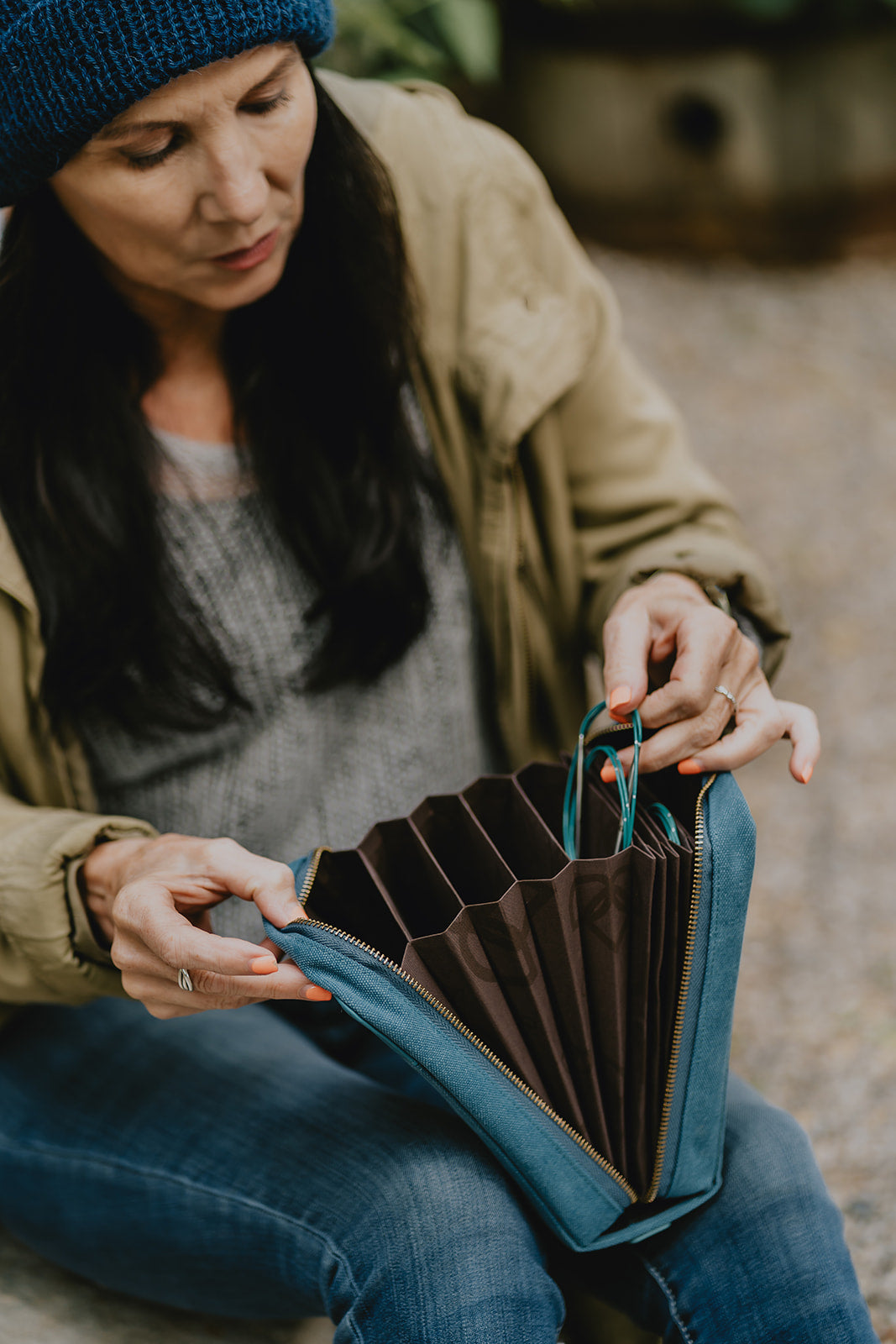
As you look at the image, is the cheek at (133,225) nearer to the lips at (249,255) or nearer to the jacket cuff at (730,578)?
the lips at (249,255)

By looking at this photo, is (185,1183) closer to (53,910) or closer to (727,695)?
(53,910)

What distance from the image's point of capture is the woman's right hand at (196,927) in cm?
113

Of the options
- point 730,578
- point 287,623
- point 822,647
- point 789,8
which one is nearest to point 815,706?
point 822,647

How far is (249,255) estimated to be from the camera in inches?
55.4

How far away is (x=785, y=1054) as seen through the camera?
231 cm

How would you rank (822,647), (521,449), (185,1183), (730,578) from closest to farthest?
(185,1183) < (730,578) < (521,449) < (822,647)

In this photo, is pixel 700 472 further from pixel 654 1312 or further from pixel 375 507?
pixel 654 1312

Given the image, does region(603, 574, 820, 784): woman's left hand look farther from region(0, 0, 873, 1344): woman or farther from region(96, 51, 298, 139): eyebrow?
region(96, 51, 298, 139): eyebrow

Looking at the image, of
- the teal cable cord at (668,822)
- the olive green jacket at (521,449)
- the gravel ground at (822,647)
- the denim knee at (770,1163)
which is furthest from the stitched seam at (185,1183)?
the gravel ground at (822,647)

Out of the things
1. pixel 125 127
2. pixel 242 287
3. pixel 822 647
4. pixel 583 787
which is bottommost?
pixel 822 647

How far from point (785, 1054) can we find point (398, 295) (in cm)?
155

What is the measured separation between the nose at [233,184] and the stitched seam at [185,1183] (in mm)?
1046

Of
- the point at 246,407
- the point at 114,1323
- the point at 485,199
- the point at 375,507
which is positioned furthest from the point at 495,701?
the point at 114,1323

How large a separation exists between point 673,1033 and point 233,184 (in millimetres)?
968
